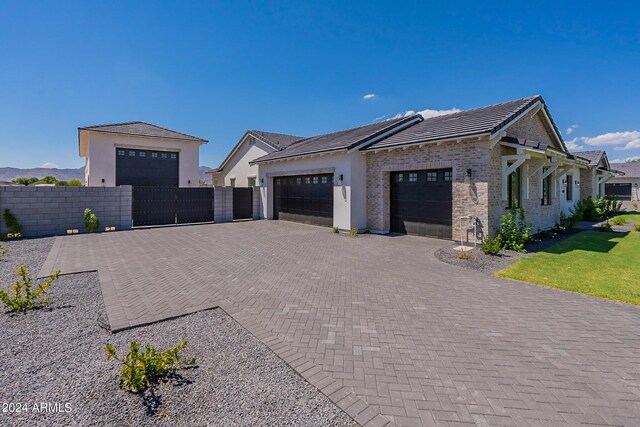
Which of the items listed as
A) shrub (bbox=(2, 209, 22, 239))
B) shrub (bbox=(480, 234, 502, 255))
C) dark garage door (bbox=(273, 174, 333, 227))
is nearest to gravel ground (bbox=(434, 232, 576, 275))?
shrub (bbox=(480, 234, 502, 255))

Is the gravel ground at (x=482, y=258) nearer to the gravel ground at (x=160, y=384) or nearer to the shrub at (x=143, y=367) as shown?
the gravel ground at (x=160, y=384)

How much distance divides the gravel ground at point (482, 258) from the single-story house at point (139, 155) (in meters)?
22.7

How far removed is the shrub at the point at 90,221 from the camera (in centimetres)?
1383

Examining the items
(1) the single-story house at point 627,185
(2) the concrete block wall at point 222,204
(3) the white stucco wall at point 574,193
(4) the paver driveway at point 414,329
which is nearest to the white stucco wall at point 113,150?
(2) the concrete block wall at point 222,204

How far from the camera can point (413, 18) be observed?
12656 millimetres

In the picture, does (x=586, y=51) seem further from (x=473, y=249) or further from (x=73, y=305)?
(x=73, y=305)

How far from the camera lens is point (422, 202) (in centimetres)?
1241

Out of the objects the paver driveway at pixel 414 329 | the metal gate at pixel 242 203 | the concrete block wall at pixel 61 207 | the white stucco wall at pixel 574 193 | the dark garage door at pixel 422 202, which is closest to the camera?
the paver driveway at pixel 414 329

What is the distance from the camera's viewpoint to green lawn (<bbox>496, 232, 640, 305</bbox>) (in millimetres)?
5988

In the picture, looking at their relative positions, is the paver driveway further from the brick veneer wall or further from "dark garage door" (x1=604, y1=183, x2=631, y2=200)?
"dark garage door" (x1=604, y1=183, x2=631, y2=200)

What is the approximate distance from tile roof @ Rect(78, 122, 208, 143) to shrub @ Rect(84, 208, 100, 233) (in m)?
10.8

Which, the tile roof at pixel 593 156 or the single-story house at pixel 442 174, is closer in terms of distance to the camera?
the single-story house at pixel 442 174

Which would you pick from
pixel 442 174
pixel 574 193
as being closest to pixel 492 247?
pixel 442 174

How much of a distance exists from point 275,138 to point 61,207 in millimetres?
16689
